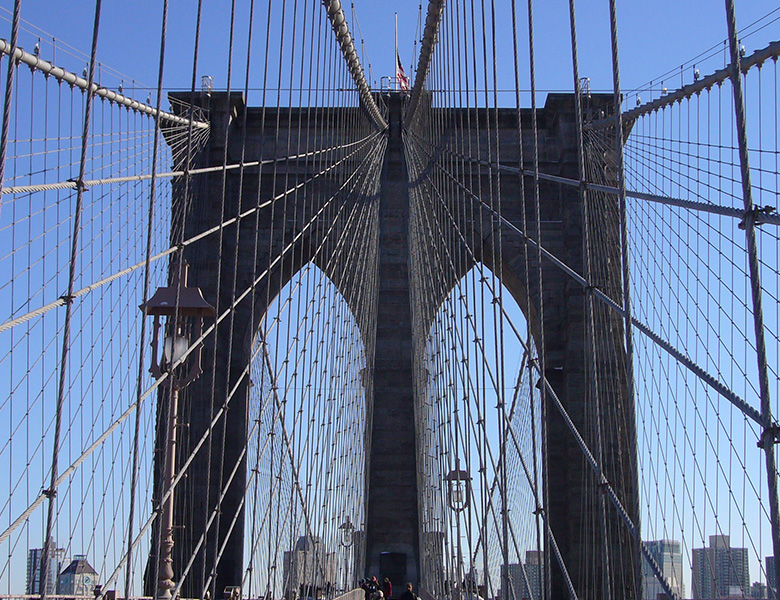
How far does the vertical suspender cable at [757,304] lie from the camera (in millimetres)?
2939

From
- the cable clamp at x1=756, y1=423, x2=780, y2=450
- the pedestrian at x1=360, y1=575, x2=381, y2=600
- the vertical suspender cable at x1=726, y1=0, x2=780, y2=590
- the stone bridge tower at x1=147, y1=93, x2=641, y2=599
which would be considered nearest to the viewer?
the vertical suspender cable at x1=726, y1=0, x2=780, y2=590

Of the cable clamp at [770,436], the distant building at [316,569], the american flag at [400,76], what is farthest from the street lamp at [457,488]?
the american flag at [400,76]

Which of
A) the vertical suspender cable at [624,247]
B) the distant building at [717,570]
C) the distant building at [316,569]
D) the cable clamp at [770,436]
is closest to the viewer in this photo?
the cable clamp at [770,436]

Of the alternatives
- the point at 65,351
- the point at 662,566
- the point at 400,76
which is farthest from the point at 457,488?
the point at 400,76

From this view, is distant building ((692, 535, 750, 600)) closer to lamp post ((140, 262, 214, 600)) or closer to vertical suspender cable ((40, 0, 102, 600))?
lamp post ((140, 262, 214, 600))

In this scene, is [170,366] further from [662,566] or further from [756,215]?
[756,215]

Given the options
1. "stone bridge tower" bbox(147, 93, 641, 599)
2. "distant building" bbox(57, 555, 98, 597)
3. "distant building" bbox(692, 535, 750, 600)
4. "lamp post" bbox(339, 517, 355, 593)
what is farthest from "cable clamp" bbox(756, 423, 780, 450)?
"stone bridge tower" bbox(147, 93, 641, 599)

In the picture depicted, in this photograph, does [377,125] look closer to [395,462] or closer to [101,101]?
[395,462]

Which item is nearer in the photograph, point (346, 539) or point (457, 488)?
point (457, 488)

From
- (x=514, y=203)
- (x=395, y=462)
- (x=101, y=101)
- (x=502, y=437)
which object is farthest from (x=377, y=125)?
(x=502, y=437)

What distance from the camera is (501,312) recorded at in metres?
6.95

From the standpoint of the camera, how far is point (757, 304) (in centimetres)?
304

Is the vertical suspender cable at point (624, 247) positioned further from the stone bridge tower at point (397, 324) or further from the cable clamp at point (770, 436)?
the stone bridge tower at point (397, 324)

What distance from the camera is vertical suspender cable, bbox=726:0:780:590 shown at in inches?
116
